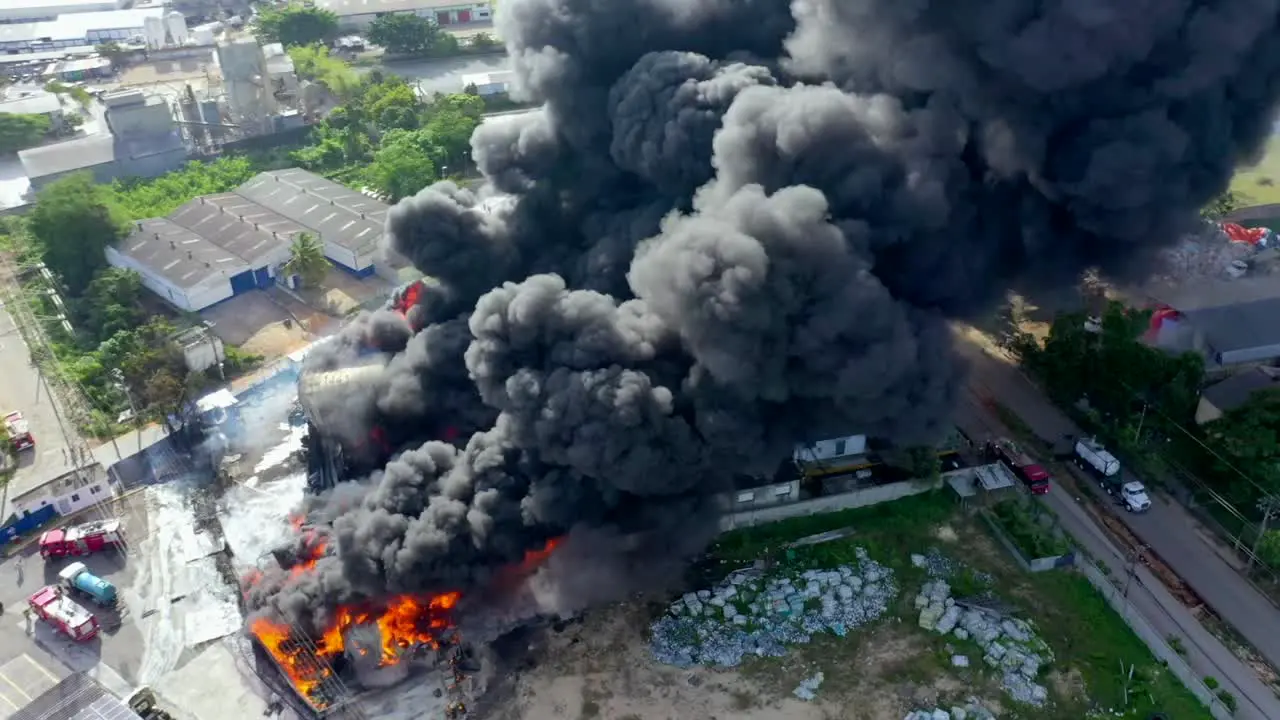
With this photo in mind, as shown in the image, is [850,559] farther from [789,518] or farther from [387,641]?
[387,641]

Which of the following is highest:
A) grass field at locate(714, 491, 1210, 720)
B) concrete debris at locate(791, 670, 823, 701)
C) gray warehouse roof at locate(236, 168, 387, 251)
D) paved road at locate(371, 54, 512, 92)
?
paved road at locate(371, 54, 512, 92)

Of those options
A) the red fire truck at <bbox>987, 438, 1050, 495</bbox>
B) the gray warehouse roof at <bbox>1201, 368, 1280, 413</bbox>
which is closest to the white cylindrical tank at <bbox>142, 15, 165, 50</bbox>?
the red fire truck at <bbox>987, 438, 1050, 495</bbox>

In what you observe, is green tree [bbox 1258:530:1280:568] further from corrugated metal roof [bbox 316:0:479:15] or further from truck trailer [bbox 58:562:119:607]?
corrugated metal roof [bbox 316:0:479:15]

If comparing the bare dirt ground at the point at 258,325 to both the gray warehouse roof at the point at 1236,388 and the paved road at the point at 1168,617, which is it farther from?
the gray warehouse roof at the point at 1236,388

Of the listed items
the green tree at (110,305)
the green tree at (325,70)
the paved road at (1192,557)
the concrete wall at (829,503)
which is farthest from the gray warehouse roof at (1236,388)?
the green tree at (325,70)

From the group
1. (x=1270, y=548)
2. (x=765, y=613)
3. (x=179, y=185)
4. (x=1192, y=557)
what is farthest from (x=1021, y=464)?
(x=179, y=185)

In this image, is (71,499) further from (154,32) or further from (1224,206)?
(154,32)
